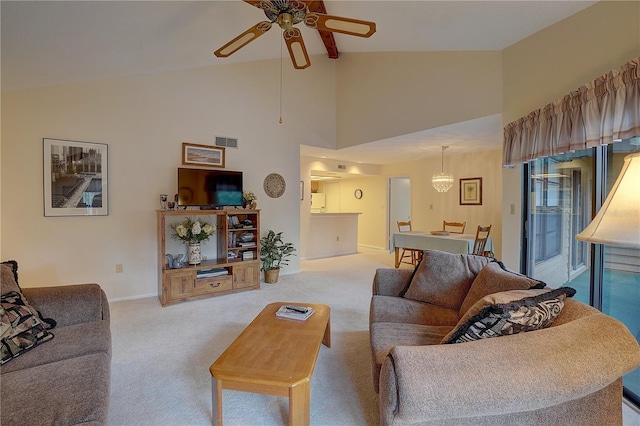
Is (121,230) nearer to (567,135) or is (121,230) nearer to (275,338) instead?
(275,338)

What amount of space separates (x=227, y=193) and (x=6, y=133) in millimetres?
2317

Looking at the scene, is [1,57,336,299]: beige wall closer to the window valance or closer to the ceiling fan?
the ceiling fan

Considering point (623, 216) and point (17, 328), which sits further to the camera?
point (17, 328)

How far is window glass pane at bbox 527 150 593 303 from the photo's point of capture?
7.88 ft

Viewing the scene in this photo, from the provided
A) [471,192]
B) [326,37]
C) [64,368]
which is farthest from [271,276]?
[471,192]

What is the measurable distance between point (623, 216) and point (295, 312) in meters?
1.82

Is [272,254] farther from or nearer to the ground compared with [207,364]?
farther from the ground

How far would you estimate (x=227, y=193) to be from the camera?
4.00m

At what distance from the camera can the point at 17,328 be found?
1491 mm

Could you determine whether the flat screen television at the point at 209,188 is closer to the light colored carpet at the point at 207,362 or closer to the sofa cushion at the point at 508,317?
the light colored carpet at the point at 207,362

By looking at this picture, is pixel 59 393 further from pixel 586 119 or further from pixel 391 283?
pixel 586 119

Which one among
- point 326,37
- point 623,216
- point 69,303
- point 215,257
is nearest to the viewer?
point 623,216

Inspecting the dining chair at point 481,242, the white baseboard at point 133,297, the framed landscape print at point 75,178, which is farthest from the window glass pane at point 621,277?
the framed landscape print at point 75,178

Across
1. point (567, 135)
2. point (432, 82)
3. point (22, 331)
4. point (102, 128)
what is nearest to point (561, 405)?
point (567, 135)
